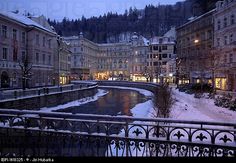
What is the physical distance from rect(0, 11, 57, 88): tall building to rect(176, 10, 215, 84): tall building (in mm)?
26972

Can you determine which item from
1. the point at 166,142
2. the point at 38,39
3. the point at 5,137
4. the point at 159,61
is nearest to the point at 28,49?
the point at 38,39

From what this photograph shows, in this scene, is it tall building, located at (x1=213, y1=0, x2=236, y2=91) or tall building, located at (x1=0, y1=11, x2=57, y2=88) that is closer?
tall building, located at (x1=0, y1=11, x2=57, y2=88)

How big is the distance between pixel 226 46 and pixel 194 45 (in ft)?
66.7

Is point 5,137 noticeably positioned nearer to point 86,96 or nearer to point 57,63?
point 86,96

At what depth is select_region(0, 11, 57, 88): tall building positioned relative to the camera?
37.8 m

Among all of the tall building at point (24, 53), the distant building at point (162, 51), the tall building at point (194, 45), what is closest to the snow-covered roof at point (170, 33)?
the distant building at point (162, 51)

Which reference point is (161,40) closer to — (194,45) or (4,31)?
(194,45)

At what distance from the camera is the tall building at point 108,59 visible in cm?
10700

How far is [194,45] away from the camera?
64500 mm

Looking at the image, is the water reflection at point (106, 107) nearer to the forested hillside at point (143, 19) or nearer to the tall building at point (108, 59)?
the forested hillside at point (143, 19)

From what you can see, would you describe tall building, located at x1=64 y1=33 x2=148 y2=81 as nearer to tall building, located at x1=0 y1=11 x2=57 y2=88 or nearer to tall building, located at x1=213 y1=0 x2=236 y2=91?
tall building, located at x1=0 y1=11 x2=57 y2=88

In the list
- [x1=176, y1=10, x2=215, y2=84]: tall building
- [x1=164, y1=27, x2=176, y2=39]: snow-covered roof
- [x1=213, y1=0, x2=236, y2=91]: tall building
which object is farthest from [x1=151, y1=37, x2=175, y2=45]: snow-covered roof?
[x1=213, y1=0, x2=236, y2=91]: tall building

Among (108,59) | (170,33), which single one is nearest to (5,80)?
(170,33)

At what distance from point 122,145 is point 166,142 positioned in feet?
4.35
